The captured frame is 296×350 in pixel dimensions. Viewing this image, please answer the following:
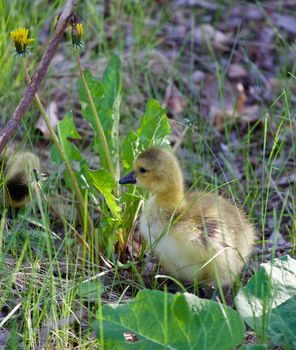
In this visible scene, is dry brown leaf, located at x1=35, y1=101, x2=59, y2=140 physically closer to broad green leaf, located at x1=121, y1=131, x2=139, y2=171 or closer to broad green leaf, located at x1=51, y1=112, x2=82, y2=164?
broad green leaf, located at x1=51, y1=112, x2=82, y2=164

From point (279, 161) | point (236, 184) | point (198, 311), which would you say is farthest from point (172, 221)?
point (279, 161)

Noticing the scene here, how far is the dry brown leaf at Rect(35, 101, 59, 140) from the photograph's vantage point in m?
3.98

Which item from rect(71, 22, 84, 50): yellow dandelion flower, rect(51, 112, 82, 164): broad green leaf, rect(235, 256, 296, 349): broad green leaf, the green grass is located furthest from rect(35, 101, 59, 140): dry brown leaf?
rect(235, 256, 296, 349): broad green leaf

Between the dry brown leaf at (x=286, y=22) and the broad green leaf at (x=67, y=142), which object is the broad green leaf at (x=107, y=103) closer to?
the broad green leaf at (x=67, y=142)

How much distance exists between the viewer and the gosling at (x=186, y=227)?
2.83 metres

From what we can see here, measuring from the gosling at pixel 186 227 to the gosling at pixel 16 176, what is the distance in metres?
0.43

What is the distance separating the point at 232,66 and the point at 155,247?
236cm

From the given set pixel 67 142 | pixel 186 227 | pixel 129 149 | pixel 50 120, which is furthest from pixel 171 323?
pixel 50 120

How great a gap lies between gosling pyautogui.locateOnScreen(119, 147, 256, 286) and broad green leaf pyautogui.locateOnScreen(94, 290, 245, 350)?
447mm

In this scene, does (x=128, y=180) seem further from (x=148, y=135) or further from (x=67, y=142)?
(x=67, y=142)

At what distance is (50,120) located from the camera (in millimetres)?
4098

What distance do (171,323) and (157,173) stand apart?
2.50 ft

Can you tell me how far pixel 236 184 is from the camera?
12.3ft

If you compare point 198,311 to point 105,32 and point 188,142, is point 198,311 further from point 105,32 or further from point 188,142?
point 105,32
